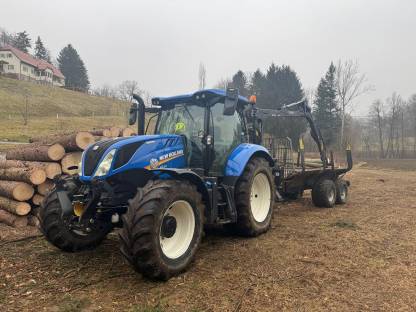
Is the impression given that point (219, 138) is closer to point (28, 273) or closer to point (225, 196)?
point (225, 196)

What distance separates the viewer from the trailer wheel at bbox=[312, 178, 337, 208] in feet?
30.8

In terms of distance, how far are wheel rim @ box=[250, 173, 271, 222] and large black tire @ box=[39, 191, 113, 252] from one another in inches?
106

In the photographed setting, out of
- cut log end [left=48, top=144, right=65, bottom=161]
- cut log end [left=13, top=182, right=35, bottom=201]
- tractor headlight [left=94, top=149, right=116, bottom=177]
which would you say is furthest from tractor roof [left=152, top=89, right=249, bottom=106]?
cut log end [left=13, top=182, right=35, bottom=201]

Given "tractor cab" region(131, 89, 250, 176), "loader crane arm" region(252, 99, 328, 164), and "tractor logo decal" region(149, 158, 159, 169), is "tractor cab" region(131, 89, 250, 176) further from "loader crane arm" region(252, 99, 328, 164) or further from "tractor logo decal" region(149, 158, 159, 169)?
"loader crane arm" region(252, 99, 328, 164)

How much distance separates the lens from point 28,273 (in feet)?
15.6

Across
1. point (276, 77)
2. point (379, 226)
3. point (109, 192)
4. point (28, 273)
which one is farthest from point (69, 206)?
point (276, 77)

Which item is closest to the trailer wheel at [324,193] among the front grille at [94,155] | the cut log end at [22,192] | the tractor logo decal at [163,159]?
the tractor logo decal at [163,159]

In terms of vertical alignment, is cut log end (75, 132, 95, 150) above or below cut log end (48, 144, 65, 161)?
above

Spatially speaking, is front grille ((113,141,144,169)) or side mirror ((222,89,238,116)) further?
side mirror ((222,89,238,116))

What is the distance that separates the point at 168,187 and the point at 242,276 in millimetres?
1431

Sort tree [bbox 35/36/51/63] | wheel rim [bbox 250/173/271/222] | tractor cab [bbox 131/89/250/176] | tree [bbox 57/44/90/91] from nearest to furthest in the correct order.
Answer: tractor cab [bbox 131/89/250/176] → wheel rim [bbox 250/173/271/222] → tree [bbox 57/44/90/91] → tree [bbox 35/36/51/63]

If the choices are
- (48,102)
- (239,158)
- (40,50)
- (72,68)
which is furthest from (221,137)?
(40,50)

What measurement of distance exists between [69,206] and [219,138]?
262cm

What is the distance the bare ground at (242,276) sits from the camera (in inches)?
153
